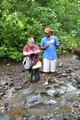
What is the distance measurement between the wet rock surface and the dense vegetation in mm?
2472

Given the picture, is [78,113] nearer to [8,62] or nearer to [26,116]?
[26,116]

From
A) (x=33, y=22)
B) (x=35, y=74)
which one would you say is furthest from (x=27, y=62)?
(x=33, y=22)

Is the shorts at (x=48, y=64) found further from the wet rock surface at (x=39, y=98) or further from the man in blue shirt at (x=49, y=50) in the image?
the wet rock surface at (x=39, y=98)

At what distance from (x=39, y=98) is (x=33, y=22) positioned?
673 centimetres

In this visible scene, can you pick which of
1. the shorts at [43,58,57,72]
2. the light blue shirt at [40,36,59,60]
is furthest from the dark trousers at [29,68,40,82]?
the light blue shirt at [40,36,59,60]

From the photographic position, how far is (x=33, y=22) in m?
14.1

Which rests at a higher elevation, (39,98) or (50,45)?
(50,45)

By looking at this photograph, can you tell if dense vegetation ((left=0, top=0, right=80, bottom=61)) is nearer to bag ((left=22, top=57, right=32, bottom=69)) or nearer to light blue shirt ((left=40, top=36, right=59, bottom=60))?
bag ((left=22, top=57, right=32, bottom=69))

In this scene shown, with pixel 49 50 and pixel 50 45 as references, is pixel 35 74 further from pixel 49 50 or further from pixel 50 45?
pixel 50 45

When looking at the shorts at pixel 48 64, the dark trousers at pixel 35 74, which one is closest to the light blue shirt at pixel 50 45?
the shorts at pixel 48 64

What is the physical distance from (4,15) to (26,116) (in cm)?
739

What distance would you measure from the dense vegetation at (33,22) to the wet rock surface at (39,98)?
247cm

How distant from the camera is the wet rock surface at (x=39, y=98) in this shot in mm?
7152

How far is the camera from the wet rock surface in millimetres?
7152
